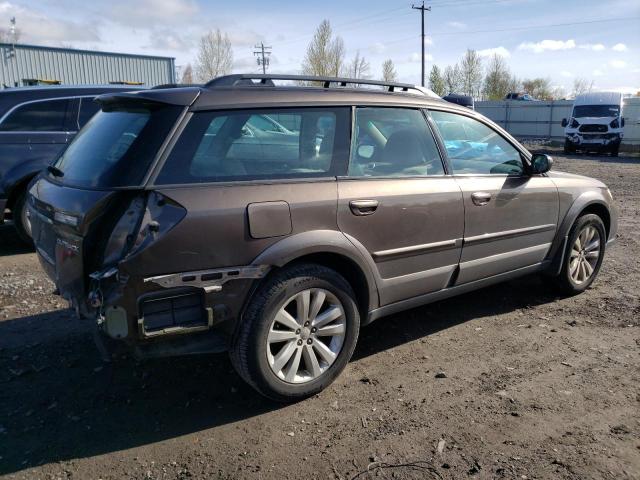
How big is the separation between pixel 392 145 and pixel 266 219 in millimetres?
1277

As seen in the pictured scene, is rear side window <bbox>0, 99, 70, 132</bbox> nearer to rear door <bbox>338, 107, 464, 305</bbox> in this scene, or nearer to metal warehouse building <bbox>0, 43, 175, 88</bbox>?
rear door <bbox>338, 107, 464, 305</bbox>

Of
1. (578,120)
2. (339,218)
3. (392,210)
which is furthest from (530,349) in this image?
(578,120)

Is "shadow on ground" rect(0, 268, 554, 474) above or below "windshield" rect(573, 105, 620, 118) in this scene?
below

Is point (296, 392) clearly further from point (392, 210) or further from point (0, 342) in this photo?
point (0, 342)

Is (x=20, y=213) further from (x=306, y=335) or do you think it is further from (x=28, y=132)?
(x=306, y=335)

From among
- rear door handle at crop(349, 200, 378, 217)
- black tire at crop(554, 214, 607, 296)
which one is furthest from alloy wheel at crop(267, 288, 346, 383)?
black tire at crop(554, 214, 607, 296)

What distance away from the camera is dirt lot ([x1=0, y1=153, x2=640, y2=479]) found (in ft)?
9.26

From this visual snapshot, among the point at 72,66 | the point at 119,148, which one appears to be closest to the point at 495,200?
the point at 119,148

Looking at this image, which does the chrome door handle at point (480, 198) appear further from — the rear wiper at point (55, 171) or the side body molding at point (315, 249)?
the rear wiper at point (55, 171)

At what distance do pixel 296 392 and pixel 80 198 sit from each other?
165 centimetres

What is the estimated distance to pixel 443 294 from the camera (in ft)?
13.7

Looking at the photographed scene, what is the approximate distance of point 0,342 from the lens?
4242 millimetres

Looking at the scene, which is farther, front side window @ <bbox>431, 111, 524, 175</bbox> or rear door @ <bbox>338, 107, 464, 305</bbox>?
front side window @ <bbox>431, 111, 524, 175</bbox>

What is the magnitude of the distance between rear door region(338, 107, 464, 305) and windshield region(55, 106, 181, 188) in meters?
1.14
